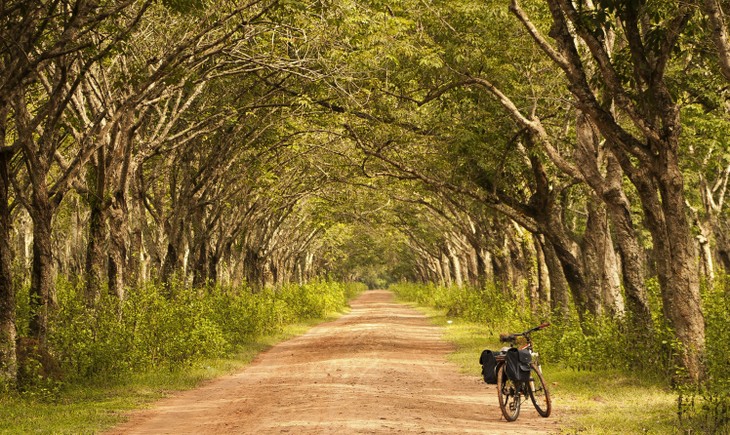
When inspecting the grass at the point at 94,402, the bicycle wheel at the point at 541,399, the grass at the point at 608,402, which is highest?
the grass at the point at 94,402

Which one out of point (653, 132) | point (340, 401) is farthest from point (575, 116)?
point (340, 401)

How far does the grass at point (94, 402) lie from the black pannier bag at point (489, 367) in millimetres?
4963

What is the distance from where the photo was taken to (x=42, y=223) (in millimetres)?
14477

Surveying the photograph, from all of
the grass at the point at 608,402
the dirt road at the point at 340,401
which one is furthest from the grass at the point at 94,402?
the grass at the point at 608,402

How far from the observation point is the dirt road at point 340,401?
10.5 metres

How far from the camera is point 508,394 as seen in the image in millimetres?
11086

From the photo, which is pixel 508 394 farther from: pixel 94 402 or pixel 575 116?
pixel 575 116

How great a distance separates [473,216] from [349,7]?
63.6 feet

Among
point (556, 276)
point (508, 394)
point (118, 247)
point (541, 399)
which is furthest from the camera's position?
point (556, 276)

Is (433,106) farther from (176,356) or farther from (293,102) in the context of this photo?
(176,356)

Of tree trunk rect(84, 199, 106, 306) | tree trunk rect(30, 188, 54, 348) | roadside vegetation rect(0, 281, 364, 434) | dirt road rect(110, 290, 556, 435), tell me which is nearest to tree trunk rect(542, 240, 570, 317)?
dirt road rect(110, 290, 556, 435)

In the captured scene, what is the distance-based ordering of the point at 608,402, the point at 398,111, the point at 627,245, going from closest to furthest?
the point at 608,402 → the point at 627,245 → the point at 398,111

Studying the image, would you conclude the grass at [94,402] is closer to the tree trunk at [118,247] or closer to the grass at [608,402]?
the tree trunk at [118,247]

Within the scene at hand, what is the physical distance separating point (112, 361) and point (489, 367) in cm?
743
